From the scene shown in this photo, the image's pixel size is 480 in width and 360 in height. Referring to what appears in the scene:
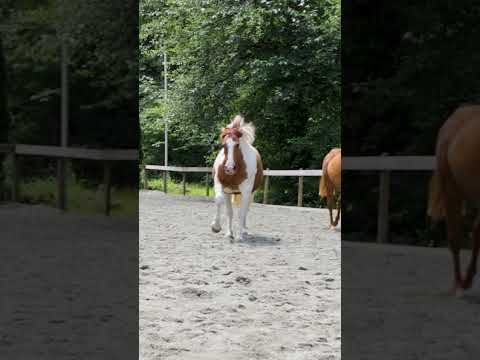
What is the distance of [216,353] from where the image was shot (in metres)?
3.07

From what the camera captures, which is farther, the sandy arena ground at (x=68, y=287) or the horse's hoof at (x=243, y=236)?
the horse's hoof at (x=243, y=236)

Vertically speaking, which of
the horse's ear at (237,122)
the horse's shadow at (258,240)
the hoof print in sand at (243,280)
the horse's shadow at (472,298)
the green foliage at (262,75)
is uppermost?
the green foliage at (262,75)

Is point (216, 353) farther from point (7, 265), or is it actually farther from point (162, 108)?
point (162, 108)

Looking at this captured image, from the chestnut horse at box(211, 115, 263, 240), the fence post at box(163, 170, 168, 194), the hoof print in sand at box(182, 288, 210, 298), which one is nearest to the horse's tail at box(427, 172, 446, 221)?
the hoof print in sand at box(182, 288, 210, 298)

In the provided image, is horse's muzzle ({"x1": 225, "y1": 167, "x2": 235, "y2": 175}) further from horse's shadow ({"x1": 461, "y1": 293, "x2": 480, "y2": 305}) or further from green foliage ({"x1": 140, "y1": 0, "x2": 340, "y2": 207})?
green foliage ({"x1": 140, "y1": 0, "x2": 340, "y2": 207})

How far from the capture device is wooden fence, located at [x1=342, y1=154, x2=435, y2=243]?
1.56m

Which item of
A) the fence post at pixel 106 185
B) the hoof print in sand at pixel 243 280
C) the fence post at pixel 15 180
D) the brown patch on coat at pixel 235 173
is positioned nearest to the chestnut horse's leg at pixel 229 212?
the brown patch on coat at pixel 235 173

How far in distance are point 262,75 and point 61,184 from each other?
10.5m

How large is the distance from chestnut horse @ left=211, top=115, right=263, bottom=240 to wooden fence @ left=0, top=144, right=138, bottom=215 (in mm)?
4569

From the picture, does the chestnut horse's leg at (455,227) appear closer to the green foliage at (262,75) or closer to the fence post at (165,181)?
the green foliage at (262,75)

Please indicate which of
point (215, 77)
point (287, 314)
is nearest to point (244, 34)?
point (215, 77)

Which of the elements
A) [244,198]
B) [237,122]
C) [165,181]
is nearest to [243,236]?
[244,198]

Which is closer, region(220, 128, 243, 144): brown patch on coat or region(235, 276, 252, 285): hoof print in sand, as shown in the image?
region(235, 276, 252, 285): hoof print in sand

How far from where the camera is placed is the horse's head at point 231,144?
253 inches
